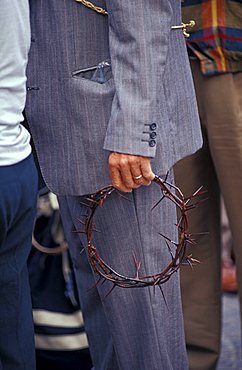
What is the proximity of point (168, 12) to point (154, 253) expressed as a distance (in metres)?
0.63

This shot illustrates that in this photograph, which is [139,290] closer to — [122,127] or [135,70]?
[122,127]

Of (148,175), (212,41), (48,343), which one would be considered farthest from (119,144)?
(48,343)

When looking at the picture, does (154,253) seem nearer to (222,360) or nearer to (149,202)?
(149,202)

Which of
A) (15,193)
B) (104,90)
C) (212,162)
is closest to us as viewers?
(15,193)

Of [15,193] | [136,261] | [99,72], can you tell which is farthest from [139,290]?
[99,72]

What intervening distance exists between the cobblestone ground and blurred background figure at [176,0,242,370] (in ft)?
0.73

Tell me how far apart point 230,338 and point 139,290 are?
1.37m

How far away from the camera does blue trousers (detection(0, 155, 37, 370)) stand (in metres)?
2.14

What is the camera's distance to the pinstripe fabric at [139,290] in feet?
7.70

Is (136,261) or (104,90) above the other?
(104,90)

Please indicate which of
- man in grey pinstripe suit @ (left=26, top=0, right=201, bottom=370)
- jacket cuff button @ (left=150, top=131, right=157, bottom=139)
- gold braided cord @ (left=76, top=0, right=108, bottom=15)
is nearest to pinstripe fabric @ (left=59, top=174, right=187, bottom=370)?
man in grey pinstripe suit @ (left=26, top=0, right=201, bottom=370)

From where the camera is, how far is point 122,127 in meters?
2.18

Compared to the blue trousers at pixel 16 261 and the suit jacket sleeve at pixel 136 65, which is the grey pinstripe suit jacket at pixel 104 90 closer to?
the suit jacket sleeve at pixel 136 65

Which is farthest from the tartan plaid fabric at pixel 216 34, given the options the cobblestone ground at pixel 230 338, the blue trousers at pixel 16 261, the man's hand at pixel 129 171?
the cobblestone ground at pixel 230 338
